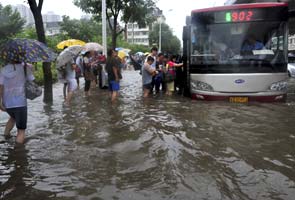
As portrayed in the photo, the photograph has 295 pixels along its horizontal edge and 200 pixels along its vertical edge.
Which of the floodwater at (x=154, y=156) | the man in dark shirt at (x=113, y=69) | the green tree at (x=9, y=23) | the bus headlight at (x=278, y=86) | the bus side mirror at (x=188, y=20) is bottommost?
the floodwater at (x=154, y=156)

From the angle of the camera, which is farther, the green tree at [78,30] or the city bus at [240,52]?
the green tree at [78,30]

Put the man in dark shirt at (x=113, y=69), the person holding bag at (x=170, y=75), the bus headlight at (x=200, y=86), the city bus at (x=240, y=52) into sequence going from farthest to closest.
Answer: the person holding bag at (x=170, y=75), the man in dark shirt at (x=113, y=69), the bus headlight at (x=200, y=86), the city bus at (x=240, y=52)

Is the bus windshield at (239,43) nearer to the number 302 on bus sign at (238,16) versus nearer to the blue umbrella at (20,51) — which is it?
the number 302 on bus sign at (238,16)

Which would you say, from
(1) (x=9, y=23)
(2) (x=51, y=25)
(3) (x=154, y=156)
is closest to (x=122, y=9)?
(3) (x=154, y=156)

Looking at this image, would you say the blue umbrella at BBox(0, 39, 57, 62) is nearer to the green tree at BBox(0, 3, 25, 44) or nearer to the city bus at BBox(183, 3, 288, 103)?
the city bus at BBox(183, 3, 288, 103)

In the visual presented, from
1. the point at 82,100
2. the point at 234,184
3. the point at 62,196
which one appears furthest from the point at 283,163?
the point at 82,100

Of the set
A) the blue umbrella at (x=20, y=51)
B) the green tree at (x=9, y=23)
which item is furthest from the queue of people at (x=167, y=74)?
the green tree at (x=9, y=23)

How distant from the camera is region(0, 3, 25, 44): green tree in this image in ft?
142

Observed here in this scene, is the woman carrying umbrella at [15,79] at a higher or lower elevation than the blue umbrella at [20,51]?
lower

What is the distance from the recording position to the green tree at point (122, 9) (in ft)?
78.3

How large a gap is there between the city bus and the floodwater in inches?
40.1

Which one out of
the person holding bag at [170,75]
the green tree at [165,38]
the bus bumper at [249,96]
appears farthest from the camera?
the green tree at [165,38]

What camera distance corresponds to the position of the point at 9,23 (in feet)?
145

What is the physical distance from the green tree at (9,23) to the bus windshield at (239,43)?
110 feet
